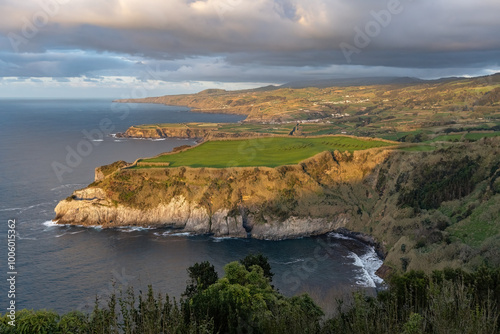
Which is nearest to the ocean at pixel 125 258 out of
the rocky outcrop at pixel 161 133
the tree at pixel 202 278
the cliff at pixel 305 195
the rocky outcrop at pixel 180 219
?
the rocky outcrop at pixel 180 219

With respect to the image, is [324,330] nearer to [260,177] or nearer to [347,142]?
[260,177]

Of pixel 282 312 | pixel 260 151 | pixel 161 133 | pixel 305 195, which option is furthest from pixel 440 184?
pixel 161 133

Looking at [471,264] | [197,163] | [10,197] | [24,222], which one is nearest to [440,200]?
[471,264]

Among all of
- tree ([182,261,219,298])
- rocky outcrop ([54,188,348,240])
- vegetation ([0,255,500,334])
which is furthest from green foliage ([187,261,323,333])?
rocky outcrop ([54,188,348,240])

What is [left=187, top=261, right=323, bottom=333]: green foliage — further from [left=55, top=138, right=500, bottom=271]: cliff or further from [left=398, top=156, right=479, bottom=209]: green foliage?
[left=398, top=156, right=479, bottom=209]: green foliage

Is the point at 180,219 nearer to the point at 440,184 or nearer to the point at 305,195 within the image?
the point at 305,195
